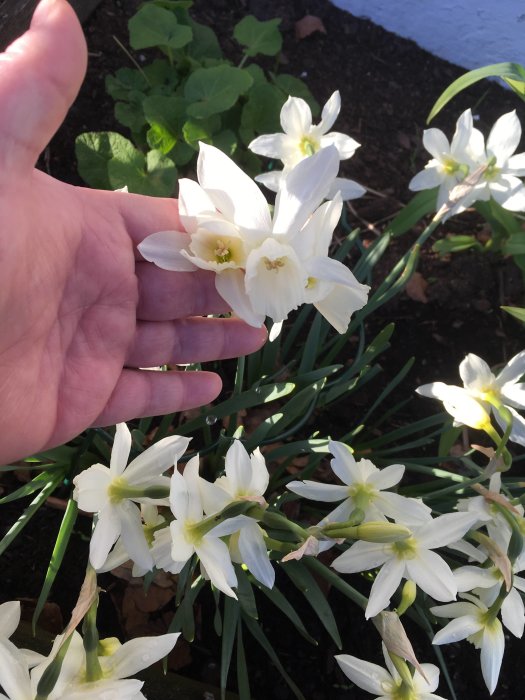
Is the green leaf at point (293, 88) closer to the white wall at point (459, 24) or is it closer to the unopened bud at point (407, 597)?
the white wall at point (459, 24)

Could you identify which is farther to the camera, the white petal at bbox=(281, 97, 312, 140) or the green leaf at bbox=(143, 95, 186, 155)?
the green leaf at bbox=(143, 95, 186, 155)

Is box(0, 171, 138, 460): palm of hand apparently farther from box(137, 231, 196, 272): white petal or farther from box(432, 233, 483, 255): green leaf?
box(432, 233, 483, 255): green leaf

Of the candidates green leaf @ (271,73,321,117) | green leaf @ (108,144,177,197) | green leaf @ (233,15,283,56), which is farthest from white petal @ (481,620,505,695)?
green leaf @ (233,15,283,56)

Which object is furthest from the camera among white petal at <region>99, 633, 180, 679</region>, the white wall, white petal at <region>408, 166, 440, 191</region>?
the white wall

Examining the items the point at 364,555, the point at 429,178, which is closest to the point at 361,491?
the point at 364,555

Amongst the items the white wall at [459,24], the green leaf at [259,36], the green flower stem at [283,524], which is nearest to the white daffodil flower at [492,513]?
the green flower stem at [283,524]

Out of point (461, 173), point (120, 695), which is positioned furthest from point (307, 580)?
point (461, 173)
